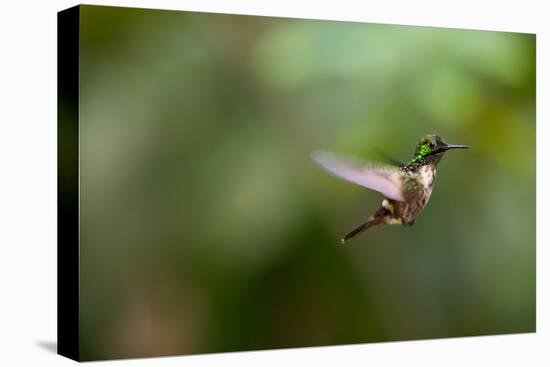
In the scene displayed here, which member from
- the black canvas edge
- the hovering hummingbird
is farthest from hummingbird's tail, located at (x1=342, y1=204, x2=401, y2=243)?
the black canvas edge

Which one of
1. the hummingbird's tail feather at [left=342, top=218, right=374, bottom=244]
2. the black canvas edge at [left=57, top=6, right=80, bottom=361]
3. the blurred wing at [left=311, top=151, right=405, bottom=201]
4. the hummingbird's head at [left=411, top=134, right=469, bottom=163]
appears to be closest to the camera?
the black canvas edge at [left=57, top=6, right=80, bottom=361]

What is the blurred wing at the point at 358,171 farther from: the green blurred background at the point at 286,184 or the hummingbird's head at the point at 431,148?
the hummingbird's head at the point at 431,148

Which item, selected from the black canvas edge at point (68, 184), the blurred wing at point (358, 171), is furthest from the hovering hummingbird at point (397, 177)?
the black canvas edge at point (68, 184)

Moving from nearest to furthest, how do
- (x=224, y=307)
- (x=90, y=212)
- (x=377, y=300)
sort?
(x=90, y=212), (x=224, y=307), (x=377, y=300)

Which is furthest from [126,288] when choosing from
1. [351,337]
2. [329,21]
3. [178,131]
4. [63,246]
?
[329,21]

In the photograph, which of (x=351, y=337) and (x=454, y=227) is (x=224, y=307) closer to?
(x=351, y=337)

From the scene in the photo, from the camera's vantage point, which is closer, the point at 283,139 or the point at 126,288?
the point at 126,288

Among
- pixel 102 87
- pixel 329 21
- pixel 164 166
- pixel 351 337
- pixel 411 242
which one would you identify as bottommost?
pixel 351 337

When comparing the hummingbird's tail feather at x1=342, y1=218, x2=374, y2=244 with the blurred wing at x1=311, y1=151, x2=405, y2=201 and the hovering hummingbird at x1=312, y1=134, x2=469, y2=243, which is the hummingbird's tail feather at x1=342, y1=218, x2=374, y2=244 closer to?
the hovering hummingbird at x1=312, y1=134, x2=469, y2=243
